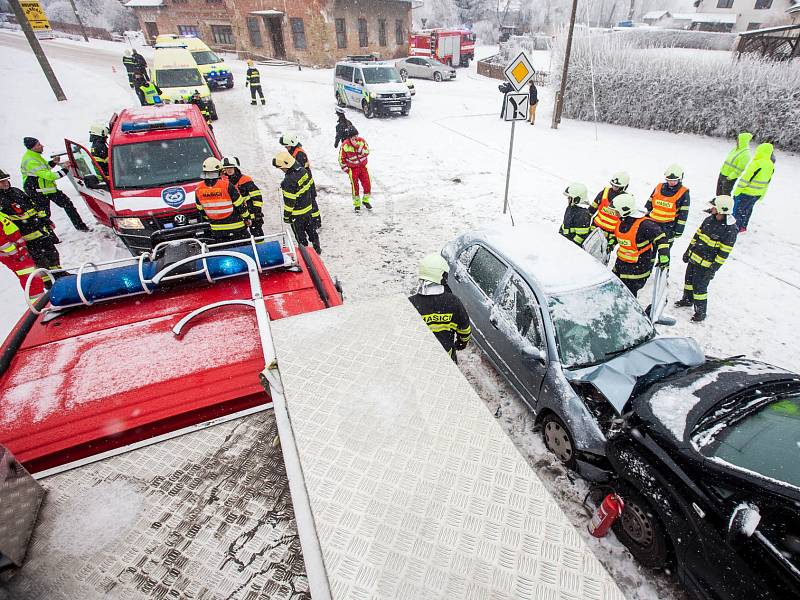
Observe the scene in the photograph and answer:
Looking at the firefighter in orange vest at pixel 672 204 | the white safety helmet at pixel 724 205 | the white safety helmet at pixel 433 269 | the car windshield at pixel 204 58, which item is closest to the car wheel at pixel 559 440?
the white safety helmet at pixel 433 269

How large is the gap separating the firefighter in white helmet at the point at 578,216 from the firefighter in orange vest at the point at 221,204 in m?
4.82

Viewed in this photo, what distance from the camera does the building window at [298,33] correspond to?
30036mm

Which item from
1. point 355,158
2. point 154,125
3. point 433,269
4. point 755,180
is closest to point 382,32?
point 355,158

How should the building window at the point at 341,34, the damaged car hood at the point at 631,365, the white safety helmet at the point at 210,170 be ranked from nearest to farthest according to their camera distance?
the damaged car hood at the point at 631,365 < the white safety helmet at the point at 210,170 < the building window at the point at 341,34

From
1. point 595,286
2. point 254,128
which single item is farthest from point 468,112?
point 595,286

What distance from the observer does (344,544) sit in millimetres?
1421

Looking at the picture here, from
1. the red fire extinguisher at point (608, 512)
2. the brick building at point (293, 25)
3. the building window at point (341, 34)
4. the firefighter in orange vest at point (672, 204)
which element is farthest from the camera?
the building window at point (341, 34)

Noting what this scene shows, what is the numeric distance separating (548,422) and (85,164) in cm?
921

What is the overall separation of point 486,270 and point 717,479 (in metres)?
2.94

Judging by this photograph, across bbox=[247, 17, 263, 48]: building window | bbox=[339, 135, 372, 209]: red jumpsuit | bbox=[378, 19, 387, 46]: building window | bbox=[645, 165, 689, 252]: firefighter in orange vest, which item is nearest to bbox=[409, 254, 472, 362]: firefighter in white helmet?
bbox=[645, 165, 689, 252]: firefighter in orange vest

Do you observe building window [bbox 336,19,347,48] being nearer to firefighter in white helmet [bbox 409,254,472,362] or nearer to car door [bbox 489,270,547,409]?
car door [bbox 489,270,547,409]

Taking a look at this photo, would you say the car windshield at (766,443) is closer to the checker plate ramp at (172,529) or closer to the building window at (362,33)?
the checker plate ramp at (172,529)

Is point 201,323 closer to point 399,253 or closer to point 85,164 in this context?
point 399,253

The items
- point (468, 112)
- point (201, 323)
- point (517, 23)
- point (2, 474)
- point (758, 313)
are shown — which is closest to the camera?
point (2, 474)
